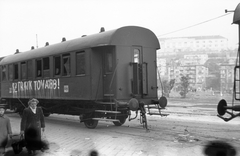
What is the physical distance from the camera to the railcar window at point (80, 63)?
1173 cm

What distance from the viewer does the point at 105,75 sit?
11.5 metres

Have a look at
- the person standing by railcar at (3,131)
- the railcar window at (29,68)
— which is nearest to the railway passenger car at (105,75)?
the railcar window at (29,68)

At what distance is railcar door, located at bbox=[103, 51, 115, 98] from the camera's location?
1121 cm

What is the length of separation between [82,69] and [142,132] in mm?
3373

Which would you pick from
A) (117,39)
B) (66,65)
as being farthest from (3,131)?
(66,65)

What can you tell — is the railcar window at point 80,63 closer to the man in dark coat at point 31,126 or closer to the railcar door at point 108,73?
the railcar door at point 108,73

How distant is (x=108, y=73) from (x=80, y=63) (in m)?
1.25

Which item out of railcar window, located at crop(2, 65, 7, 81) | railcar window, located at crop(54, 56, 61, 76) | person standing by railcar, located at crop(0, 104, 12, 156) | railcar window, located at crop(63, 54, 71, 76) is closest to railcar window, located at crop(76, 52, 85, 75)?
railcar window, located at crop(63, 54, 71, 76)

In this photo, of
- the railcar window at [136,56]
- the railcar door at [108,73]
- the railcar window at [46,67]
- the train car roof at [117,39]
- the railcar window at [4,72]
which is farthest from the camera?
the railcar window at [4,72]

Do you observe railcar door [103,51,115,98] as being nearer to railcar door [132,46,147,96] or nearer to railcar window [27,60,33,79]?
railcar door [132,46,147,96]

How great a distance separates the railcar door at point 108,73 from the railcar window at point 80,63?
2.75 ft

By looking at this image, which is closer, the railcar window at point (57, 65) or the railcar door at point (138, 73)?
the railcar door at point (138, 73)

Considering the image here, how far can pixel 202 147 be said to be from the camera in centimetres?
755

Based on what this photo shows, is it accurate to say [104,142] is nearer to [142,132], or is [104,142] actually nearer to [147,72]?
[142,132]
